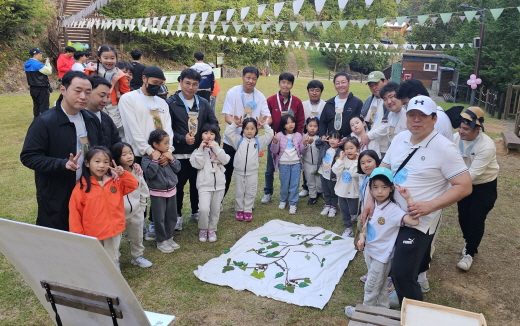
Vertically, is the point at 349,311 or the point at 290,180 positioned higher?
the point at 290,180

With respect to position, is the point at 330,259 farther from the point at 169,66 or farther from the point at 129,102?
the point at 169,66

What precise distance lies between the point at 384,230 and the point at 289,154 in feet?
9.14

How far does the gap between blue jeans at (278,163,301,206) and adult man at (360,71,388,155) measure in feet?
3.50

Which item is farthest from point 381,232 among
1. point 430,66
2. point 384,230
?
point 430,66

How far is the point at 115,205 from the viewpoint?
3.53m

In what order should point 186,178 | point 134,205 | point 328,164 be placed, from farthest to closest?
point 328,164 → point 186,178 → point 134,205

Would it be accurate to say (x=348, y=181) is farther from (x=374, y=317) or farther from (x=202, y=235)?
(x=374, y=317)

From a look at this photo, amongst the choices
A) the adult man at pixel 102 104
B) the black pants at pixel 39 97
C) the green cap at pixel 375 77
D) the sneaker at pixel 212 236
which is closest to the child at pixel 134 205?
the adult man at pixel 102 104

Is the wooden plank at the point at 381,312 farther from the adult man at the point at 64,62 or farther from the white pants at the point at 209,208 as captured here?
the adult man at the point at 64,62

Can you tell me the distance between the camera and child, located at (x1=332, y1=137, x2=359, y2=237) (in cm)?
510

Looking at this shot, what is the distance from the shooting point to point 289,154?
5734mm

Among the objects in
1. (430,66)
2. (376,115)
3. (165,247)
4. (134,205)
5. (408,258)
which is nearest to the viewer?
(408,258)

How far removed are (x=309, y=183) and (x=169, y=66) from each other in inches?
1029

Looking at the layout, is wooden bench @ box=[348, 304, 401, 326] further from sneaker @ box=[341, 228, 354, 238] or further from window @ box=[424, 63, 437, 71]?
window @ box=[424, 63, 437, 71]
